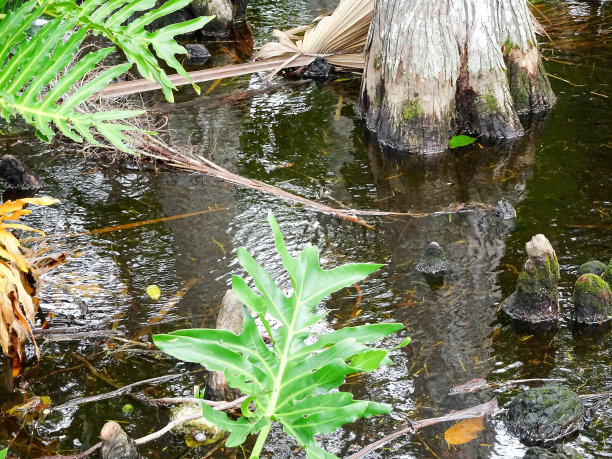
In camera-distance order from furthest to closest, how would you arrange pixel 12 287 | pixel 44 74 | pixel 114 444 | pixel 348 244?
1. pixel 348 244
2. pixel 12 287
3. pixel 114 444
4. pixel 44 74

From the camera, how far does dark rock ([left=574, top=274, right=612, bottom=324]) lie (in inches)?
177

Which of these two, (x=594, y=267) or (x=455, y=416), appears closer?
(x=455, y=416)

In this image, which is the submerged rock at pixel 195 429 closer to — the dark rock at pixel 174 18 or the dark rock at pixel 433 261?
the dark rock at pixel 433 261

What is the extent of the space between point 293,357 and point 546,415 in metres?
1.88

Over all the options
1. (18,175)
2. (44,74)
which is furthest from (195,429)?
(18,175)

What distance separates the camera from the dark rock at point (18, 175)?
6.43 m

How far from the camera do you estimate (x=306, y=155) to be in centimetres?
687

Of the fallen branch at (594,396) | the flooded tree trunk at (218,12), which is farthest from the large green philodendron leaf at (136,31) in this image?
the flooded tree trunk at (218,12)

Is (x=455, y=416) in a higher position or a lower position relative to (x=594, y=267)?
lower

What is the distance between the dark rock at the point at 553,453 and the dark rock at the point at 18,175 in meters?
4.61

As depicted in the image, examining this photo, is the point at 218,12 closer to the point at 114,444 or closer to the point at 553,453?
the point at 114,444

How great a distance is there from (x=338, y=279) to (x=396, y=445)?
169 centimetres

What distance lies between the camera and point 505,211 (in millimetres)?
5668

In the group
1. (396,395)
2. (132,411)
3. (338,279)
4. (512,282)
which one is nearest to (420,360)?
(396,395)
